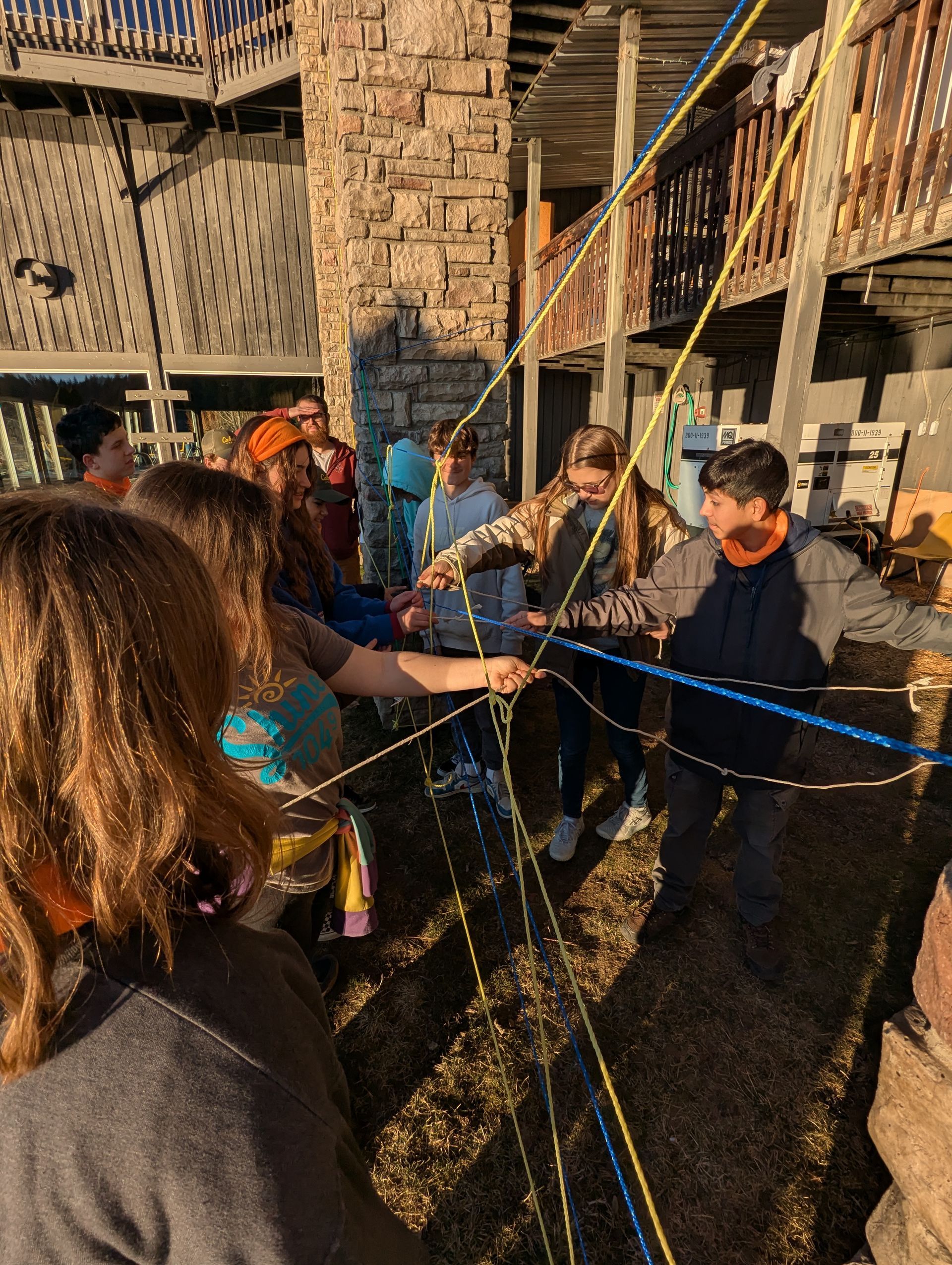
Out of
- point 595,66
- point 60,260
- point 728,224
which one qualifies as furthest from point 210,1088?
point 60,260

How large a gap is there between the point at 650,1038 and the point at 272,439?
2.59 meters

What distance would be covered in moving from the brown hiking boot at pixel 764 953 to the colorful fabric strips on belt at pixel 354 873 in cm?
151

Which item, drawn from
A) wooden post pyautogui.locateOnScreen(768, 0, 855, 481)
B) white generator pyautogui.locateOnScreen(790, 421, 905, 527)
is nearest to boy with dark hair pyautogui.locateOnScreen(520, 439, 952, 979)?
wooden post pyautogui.locateOnScreen(768, 0, 855, 481)

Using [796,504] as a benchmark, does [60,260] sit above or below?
above

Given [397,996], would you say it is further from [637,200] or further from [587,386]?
[587,386]

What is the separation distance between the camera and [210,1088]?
569 millimetres

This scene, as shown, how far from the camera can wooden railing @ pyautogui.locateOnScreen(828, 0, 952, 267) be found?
130 inches

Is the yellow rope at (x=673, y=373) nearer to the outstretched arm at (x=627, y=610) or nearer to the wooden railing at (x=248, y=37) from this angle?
the outstretched arm at (x=627, y=610)

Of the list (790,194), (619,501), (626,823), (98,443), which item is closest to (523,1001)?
(626,823)

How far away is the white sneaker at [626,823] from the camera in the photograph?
3.13m

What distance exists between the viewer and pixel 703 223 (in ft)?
17.2

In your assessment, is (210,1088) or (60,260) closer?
(210,1088)

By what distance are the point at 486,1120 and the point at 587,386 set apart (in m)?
12.4

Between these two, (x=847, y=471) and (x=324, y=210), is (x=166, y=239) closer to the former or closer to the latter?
(x=324, y=210)
